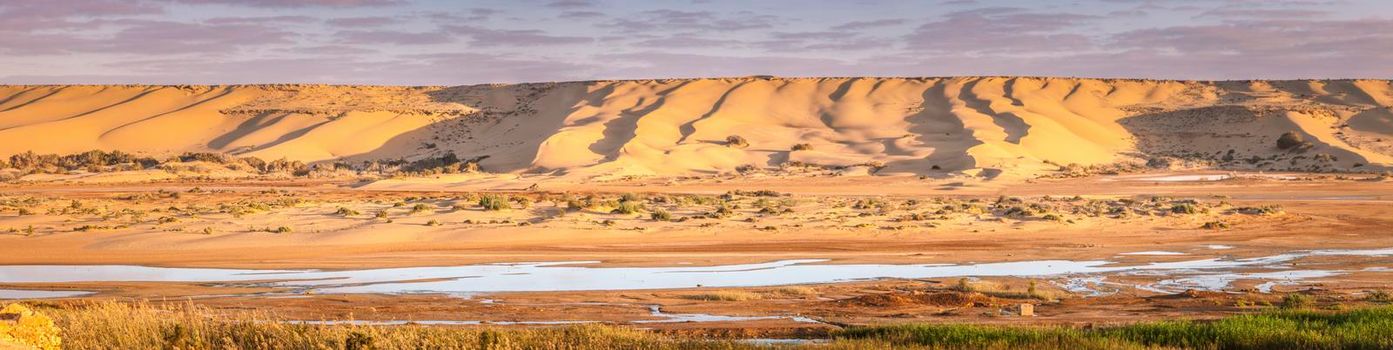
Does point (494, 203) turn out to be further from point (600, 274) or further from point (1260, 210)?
point (1260, 210)

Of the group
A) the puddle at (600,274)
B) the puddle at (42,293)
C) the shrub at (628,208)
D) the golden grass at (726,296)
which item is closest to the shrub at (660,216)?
the shrub at (628,208)

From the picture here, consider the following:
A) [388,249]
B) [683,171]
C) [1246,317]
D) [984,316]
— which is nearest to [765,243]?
[388,249]

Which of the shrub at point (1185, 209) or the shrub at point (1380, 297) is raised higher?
the shrub at point (1380, 297)

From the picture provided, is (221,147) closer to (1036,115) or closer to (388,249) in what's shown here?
(1036,115)

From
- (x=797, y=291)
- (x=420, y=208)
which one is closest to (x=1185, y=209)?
(x=420, y=208)

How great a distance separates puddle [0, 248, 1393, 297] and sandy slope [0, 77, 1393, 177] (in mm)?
36052

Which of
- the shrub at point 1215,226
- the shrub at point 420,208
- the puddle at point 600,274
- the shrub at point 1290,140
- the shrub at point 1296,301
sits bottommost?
the shrub at point 1215,226

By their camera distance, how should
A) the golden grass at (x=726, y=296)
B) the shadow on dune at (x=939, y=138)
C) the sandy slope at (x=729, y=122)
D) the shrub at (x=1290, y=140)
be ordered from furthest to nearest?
the shrub at (x=1290, y=140)
the sandy slope at (x=729, y=122)
the shadow on dune at (x=939, y=138)
the golden grass at (x=726, y=296)

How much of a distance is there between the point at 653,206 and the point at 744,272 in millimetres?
15427

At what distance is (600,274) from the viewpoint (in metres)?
21.8

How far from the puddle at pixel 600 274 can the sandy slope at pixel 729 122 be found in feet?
118

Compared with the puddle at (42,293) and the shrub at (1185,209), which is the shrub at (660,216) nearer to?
the shrub at (1185,209)

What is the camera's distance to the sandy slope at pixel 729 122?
6831cm

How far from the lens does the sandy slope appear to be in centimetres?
6831
